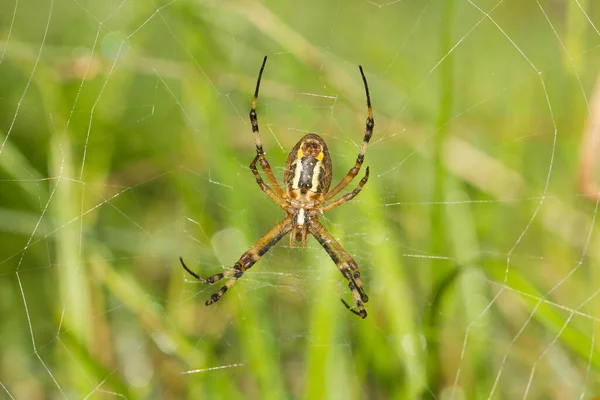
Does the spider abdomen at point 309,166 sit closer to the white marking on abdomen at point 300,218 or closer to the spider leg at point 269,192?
the spider leg at point 269,192

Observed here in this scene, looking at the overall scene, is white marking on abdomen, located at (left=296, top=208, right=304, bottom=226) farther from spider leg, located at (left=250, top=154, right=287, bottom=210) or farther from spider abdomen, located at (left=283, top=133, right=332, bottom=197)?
spider abdomen, located at (left=283, top=133, right=332, bottom=197)

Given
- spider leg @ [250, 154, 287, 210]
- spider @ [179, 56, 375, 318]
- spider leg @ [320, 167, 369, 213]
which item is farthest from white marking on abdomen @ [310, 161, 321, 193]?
spider leg @ [250, 154, 287, 210]

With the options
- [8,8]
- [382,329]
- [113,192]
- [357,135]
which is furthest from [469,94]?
[8,8]

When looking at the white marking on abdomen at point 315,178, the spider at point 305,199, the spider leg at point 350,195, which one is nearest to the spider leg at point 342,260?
the spider at point 305,199

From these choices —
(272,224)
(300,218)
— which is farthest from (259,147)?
(272,224)

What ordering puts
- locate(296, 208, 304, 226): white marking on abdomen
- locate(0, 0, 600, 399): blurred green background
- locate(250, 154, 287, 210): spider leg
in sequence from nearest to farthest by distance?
1. locate(0, 0, 600, 399): blurred green background
2. locate(250, 154, 287, 210): spider leg
3. locate(296, 208, 304, 226): white marking on abdomen

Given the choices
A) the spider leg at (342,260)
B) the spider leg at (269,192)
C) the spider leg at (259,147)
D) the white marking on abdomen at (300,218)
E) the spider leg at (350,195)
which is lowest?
the spider leg at (342,260)
